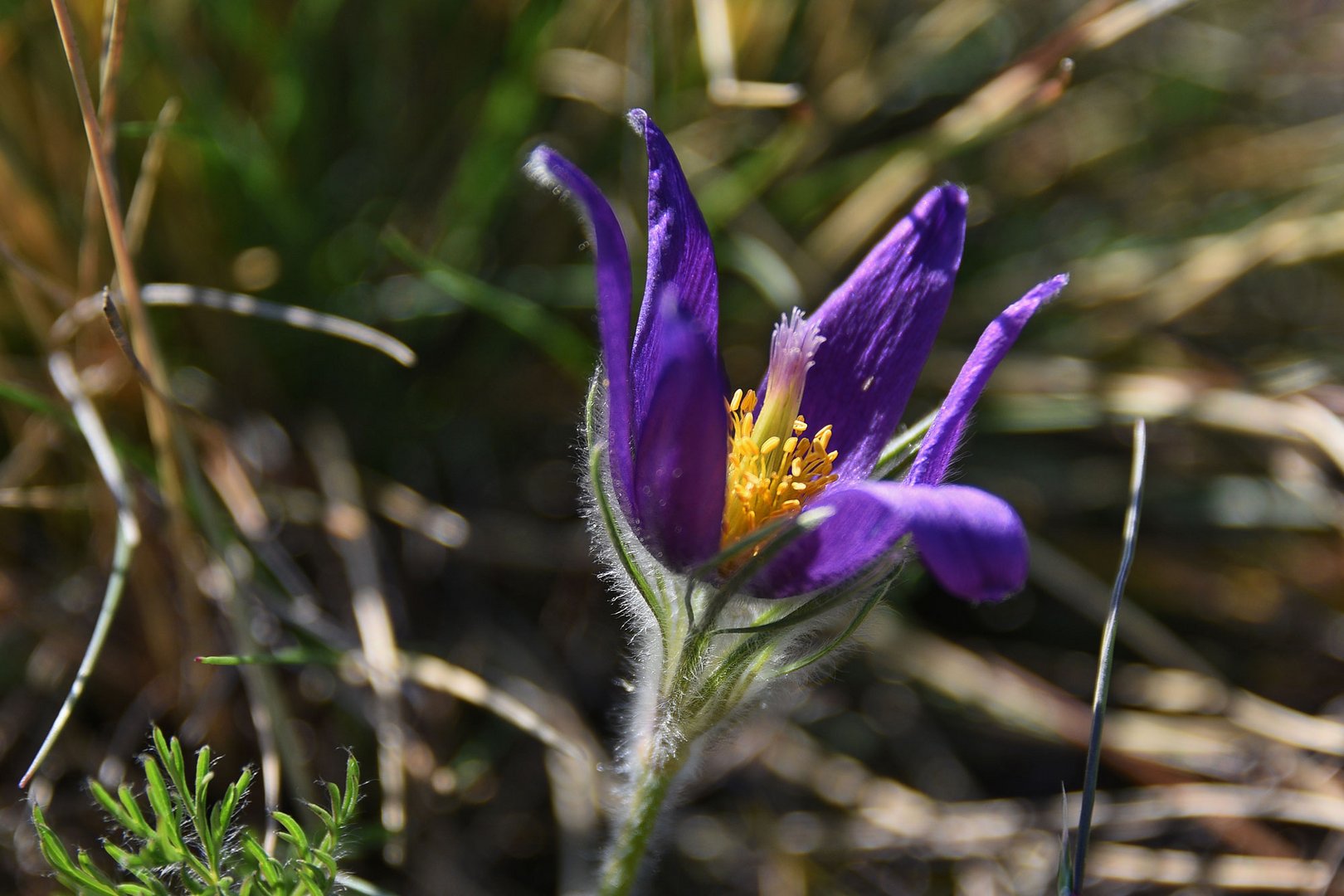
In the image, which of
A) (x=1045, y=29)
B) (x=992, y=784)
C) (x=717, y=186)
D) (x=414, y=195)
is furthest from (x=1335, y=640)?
(x=414, y=195)

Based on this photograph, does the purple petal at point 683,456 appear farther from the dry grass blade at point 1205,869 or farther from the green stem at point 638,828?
the dry grass blade at point 1205,869

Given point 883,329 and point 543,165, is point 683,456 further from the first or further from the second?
point 883,329

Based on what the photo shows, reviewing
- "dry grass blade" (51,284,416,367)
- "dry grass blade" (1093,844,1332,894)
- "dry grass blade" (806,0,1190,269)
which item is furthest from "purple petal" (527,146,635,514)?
"dry grass blade" (1093,844,1332,894)

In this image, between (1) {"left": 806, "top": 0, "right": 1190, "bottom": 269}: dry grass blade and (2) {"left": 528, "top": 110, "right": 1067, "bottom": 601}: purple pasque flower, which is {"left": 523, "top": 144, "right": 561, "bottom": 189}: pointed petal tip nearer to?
(2) {"left": 528, "top": 110, "right": 1067, "bottom": 601}: purple pasque flower

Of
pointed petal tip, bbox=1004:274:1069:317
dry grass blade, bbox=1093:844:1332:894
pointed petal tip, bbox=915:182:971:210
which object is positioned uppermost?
pointed petal tip, bbox=915:182:971:210

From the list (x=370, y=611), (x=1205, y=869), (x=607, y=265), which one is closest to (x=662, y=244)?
(x=607, y=265)
